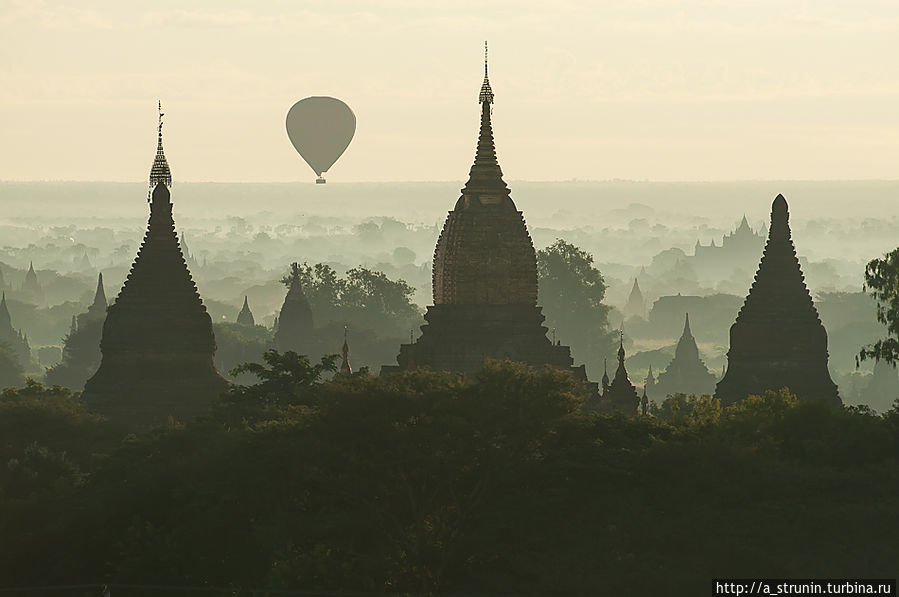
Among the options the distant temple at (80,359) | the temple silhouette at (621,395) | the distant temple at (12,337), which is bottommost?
the distant temple at (12,337)

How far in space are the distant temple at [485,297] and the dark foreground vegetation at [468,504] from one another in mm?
20427

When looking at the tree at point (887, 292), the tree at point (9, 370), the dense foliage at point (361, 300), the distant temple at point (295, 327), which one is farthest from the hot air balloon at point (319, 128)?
the tree at point (887, 292)

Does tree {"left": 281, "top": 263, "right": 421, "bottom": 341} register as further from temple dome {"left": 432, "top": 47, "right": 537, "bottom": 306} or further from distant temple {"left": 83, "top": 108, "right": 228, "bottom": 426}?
temple dome {"left": 432, "top": 47, "right": 537, "bottom": 306}

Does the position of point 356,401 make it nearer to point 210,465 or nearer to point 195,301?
point 210,465

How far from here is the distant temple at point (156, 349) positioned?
7481 cm

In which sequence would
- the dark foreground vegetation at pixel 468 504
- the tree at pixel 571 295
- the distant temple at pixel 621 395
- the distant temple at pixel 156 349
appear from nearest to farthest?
1. the dark foreground vegetation at pixel 468 504
2. the distant temple at pixel 156 349
3. the distant temple at pixel 621 395
4. the tree at pixel 571 295

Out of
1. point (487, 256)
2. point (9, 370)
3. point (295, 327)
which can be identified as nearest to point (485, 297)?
point (487, 256)

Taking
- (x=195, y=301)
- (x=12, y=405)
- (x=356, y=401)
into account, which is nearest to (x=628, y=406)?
(x=195, y=301)

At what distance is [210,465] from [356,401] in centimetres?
411

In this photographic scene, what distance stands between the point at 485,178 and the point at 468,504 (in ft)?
98.1

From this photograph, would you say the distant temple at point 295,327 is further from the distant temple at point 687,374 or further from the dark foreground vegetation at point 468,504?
the dark foreground vegetation at point 468,504

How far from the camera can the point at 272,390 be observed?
63531 mm

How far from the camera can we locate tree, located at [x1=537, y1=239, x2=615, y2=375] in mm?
155125

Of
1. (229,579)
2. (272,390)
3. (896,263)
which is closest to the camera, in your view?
(229,579)
